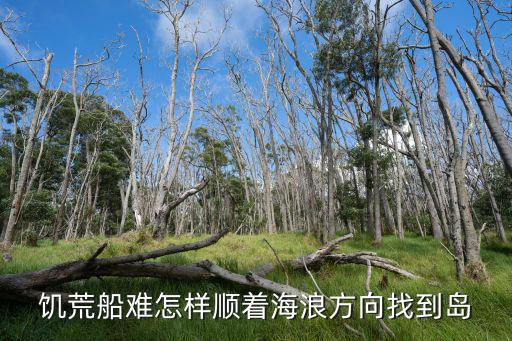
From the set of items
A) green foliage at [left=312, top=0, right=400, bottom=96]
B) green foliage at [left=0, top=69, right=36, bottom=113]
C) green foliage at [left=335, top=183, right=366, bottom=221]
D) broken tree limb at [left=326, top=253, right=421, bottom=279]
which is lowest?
broken tree limb at [left=326, top=253, right=421, bottom=279]

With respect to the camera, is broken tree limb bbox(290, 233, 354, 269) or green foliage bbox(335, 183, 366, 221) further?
green foliage bbox(335, 183, 366, 221)

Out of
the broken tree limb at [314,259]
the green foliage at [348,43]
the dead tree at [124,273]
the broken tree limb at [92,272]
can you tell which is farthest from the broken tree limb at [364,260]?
the green foliage at [348,43]

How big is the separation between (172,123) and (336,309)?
419 inches

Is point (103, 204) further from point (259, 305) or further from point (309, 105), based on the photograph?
point (259, 305)

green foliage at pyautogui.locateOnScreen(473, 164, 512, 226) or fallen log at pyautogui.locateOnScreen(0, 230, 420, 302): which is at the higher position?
green foliage at pyautogui.locateOnScreen(473, 164, 512, 226)

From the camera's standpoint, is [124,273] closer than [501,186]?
Yes

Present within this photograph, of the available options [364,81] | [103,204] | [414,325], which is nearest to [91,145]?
[103,204]

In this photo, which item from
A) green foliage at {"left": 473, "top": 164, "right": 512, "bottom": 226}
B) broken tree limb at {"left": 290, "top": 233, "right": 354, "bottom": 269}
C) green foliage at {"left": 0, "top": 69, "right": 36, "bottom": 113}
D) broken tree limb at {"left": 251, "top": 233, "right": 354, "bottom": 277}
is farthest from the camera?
green foliage at {"left": 0, "top": 69, "right": 36, "bottom": 113}

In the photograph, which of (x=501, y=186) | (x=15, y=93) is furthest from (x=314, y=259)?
(x=15, y=93)

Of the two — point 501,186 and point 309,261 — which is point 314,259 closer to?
point 309,261

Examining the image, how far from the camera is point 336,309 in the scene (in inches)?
92.7

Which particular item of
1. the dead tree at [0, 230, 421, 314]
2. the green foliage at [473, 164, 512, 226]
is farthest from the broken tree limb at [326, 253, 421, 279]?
the green foliage at [473, 164, 512, 226]

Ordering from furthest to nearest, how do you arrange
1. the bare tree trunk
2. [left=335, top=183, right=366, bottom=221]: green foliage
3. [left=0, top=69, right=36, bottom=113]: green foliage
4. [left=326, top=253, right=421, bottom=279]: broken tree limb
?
[left=0, top=69, right=36, bottom=113]: green foliage < [left=335, top=183, right=366, bottom=221]: green foliage < the bare tree trunk < [left=326, top=253, right=421, bottom=279]: broken tree limb

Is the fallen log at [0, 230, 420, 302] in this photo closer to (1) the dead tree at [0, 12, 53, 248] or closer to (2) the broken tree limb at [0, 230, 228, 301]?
(2) the broken tree limb at [0, 230, 228, 301]
